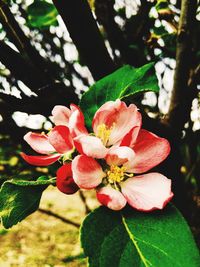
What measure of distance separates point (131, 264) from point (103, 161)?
Answer: 0.19 m

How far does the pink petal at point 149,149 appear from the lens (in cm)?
64

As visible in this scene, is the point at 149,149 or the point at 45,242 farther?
the point at 45,242

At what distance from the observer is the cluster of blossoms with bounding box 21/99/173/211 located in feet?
1.92

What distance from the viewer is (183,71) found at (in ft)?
3.54

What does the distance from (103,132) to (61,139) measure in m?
0.09

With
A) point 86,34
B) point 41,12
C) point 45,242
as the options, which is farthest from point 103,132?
point 45,242

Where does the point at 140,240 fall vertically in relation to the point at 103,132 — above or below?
below

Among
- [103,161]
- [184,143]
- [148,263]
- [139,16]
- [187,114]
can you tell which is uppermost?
[103,161]

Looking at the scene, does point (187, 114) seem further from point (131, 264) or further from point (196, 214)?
point (131, 264)

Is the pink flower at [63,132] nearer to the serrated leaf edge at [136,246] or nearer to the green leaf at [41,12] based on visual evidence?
the serrated leaf edge at [136,246]

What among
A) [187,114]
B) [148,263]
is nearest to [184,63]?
[187,114]

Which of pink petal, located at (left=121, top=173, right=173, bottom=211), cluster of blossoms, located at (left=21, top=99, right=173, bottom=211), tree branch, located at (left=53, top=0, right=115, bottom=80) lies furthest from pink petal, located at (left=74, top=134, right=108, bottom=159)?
tree branch, located at (left=53, top=0, right=115, bottom=80)

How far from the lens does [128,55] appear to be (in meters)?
1.64

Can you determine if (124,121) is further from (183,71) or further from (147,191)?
(183,71)
